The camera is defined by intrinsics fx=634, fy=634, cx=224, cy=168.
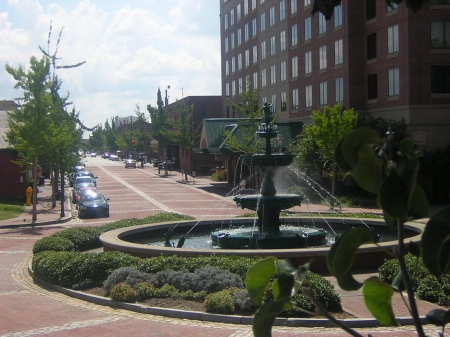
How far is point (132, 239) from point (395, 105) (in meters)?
23.8

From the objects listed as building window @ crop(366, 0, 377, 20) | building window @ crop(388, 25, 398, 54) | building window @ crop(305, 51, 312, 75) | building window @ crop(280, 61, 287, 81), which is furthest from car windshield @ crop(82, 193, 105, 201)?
building window @ crop(280, 61, 287, 81)

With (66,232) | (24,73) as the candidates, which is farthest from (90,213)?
(66,232)

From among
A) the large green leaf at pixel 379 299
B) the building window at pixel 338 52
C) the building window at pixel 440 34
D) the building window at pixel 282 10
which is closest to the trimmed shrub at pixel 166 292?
the large green leaf at pixel 379 299

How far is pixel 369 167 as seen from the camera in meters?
1.96

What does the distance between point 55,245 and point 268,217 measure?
245 inches

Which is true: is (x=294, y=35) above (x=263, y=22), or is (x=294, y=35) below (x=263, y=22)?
below

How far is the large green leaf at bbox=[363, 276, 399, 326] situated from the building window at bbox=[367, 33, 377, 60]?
40.5 metres

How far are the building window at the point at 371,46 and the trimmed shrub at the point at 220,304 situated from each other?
106 ft

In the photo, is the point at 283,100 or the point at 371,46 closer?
the point at 371,46

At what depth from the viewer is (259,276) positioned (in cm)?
230

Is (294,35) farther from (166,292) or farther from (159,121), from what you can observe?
(166,292)

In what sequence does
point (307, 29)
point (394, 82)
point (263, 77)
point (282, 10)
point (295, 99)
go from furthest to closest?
point (263, 77), point (282, 10), point (295, 99), point (307, 29), point (394, 82)

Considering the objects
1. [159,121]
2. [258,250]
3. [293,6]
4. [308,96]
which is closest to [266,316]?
[258,250]

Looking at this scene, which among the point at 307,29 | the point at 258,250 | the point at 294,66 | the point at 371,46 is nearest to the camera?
the point at 258,250
